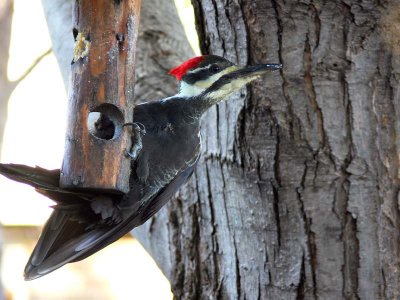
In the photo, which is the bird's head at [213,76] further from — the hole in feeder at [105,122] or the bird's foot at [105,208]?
the bird's foot at [105,208]

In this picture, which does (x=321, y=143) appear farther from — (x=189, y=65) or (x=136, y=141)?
(x=136, y=141)

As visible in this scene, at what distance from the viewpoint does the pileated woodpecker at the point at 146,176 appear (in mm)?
2189

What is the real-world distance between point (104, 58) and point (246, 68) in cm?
55

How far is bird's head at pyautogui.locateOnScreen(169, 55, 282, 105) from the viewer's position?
8.11 ft

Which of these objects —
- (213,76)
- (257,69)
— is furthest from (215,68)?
(257,69)

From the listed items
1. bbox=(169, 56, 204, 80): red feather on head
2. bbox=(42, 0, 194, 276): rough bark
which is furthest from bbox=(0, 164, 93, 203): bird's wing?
bbox=(42, 0, 194, 276): rough bark

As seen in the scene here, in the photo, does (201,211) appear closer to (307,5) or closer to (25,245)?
(307,5)

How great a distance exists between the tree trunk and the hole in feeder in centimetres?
62

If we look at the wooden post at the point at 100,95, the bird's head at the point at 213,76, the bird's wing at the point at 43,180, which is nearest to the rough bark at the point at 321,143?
the bird's head at the point at 213,76

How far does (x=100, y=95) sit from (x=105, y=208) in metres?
0.34

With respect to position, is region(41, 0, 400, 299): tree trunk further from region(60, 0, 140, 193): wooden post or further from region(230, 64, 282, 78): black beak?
region(60, 0, 140, 193): wooden post

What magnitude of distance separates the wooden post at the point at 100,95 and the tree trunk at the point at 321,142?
0.59 m

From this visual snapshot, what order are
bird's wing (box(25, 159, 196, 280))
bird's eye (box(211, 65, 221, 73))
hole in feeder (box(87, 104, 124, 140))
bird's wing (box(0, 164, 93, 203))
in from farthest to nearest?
bird's eye (box(211, 65, 221, 73)) → bird's wing (box(25, 159, 196, 280)) → hole in feeder (box(87, 104, 124, 140)) → bird's wing (box(0, 164, 93, 203))

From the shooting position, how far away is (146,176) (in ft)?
8.00
